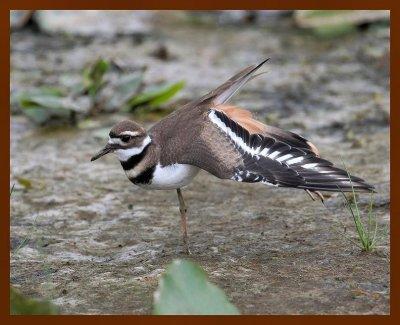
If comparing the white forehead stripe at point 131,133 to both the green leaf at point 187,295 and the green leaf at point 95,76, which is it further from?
the green leaf at point 95,76

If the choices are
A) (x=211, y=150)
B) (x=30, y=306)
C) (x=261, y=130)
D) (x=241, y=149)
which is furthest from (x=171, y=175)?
(x=30, y=306)

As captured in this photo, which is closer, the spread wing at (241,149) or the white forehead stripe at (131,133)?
the spread wing at (241,149)

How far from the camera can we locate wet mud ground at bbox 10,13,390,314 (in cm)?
494

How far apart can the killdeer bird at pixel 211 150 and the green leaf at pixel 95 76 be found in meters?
2.54

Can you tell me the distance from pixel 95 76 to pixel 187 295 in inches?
190

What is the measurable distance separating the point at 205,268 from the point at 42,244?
1.31m

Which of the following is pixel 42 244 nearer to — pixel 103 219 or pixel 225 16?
pixel 103 219

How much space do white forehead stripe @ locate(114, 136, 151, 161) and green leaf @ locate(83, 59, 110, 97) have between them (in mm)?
2728

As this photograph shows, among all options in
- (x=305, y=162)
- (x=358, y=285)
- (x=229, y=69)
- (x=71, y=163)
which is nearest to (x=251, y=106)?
(x=229, y=69)

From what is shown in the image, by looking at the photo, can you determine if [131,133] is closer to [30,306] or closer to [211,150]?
[211,150]

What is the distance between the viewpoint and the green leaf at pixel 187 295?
3.95m

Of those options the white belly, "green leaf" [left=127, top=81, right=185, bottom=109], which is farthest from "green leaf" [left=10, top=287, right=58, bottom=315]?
"green leaf" [left=127, top=81, right=185, bottom=109]

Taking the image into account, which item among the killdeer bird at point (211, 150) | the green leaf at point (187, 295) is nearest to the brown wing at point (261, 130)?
the killdeer bird at point (211, 150)

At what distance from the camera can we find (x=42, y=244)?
583 centimetres
